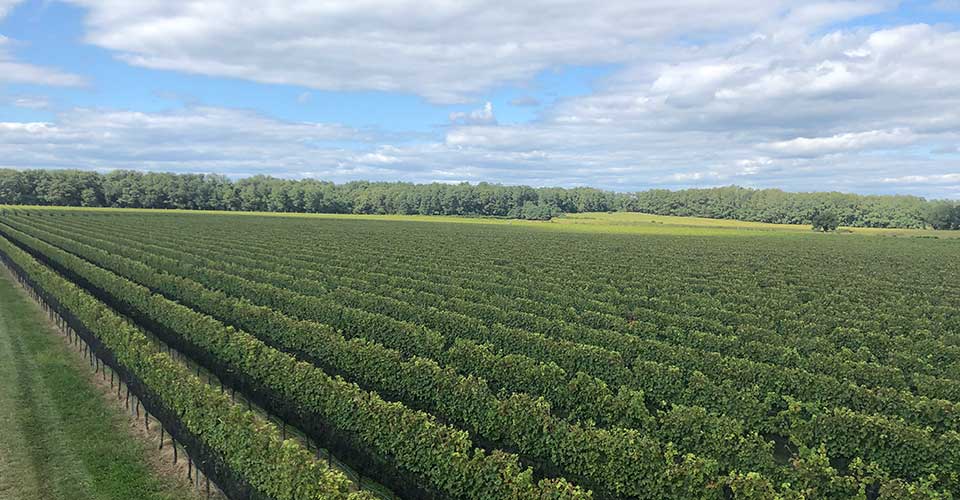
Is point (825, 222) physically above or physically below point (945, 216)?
below

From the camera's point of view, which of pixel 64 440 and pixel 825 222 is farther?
pixel 825 222

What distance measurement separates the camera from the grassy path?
13.3 metres

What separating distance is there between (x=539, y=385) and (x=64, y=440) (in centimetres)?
1343

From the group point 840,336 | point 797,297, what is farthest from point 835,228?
point 840,336

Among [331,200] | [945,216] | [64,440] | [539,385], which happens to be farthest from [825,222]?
[64,440]

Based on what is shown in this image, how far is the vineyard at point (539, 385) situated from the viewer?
38.7 ft

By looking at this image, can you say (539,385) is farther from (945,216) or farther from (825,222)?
(945,216)

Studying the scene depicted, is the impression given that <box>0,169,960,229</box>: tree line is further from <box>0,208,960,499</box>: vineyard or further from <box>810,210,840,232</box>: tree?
<box>0,208,960,499</box>: vineyard

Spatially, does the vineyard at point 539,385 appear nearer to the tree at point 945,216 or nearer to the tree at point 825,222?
the tree at point 825,222

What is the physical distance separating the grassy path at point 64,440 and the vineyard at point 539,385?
1.34 metres

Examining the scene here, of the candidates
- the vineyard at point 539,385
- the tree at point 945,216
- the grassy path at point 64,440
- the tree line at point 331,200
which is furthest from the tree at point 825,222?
the grassy path at point 64,440

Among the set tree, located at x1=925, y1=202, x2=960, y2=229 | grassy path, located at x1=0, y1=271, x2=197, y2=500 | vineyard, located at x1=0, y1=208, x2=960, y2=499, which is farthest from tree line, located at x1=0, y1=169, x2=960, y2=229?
grassy path, located at x1=0, y1=271, x2=197, y2=500

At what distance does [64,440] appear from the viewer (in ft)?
50.5

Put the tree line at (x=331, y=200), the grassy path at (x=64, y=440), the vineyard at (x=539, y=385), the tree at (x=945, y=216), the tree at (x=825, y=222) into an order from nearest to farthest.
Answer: the vineyard at (x=539, y=385) < the grassy path at (x=64, y=440) < the tree at (x=825, y=222) < the tree at (x=945, y=216) < the tree line at (x=331, y=200)
